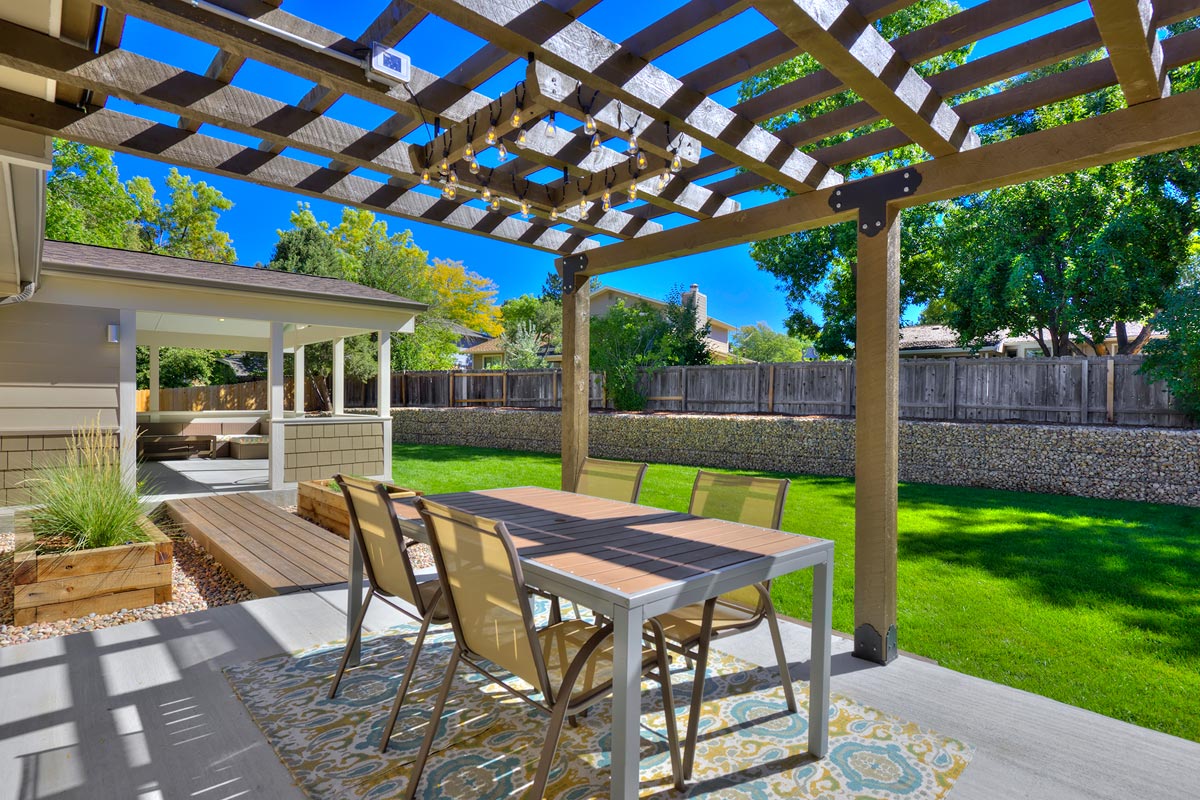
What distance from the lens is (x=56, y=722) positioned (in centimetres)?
246

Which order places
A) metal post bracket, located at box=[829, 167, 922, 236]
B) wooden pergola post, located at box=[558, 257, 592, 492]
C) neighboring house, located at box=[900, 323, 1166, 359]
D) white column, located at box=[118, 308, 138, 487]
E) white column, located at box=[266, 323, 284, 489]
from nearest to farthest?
1. metal post bracket, located at box=[829, 167, 922, 236]
2. wooden pergola post, located at box=[558, 257, 592, 492]
3. white column, located at box=[118, 308, 138, 487]
4. white column, located at box=[266, 323, 284, 489]
5. neighboring house, located at box=[900, 323, 1166, 359]

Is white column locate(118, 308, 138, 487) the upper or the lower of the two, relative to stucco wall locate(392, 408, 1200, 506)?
upper

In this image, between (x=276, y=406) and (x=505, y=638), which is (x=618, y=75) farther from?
(x=276, y=406)

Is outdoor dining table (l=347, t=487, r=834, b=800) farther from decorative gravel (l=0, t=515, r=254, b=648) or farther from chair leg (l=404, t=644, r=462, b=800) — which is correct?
decorative gravel (l=0, t=515, r=254, b=648)

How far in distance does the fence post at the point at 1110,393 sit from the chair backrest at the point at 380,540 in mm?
10291

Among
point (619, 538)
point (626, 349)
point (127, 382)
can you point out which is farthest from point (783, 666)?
point (626, 349)

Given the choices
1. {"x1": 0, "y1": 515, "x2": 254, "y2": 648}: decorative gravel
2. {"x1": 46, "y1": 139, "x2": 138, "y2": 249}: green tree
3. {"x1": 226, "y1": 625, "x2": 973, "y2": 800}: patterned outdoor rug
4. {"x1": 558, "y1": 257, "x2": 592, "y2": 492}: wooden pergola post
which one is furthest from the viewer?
{"x1": 46, "y1": 139, "x2": 138, "y2": 249}: green tree

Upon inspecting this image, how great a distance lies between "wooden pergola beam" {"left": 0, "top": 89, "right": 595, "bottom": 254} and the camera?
262 centimetres

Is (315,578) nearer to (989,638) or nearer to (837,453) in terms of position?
(989,638)

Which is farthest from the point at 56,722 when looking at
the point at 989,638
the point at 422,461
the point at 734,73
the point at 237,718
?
the point at 422,461

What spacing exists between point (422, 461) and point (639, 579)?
10.5 meters

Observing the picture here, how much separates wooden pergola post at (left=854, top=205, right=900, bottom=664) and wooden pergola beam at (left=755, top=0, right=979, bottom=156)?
0.44m

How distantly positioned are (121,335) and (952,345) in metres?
19.6

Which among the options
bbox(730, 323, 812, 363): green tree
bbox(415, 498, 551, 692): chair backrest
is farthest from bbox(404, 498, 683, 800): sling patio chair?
bbox(730, 323, 812, 363): green tree
